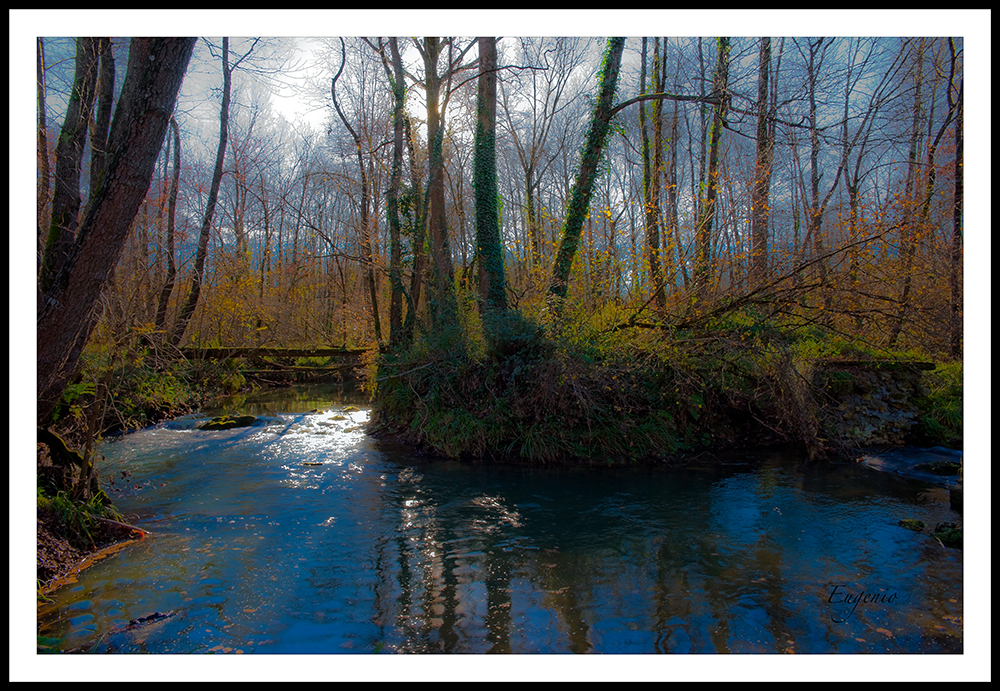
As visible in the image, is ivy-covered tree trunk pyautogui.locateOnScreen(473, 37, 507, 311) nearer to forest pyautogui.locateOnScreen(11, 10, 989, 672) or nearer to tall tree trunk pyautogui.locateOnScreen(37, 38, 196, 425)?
forest pyautogui.locateOnScreen(11, 10, 989, 672)

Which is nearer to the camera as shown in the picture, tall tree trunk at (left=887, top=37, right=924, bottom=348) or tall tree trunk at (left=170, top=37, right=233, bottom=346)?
tall tree trunk at (left=887, top=37, right=924, bottom=348)

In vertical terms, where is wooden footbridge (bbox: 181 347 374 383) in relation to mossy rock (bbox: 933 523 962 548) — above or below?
above

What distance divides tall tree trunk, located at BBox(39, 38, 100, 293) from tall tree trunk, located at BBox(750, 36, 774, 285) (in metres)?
8.79

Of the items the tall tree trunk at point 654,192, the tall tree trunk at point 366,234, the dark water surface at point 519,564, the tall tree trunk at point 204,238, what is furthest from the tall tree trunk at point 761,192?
the tall tree trunk at point 204,238

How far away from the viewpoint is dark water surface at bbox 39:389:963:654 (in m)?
3.42

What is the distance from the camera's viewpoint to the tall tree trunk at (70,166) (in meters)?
4.00

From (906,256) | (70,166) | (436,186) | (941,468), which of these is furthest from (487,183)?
(941,468)

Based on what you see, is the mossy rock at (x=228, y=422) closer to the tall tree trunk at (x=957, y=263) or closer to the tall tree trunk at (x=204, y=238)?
the tall tree trunk at (x=204, y=238)

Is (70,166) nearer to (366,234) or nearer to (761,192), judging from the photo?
(366,234)

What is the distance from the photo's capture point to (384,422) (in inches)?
401

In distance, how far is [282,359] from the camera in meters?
16.5

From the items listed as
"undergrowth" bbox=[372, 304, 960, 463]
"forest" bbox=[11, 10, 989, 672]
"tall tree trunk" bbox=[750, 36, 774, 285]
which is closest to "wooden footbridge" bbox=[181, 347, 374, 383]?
"forest" bbox=[11, 10, 989, 672]
